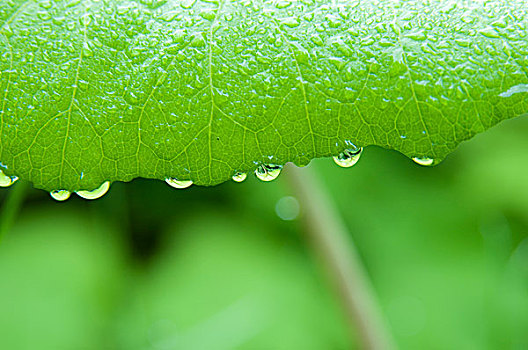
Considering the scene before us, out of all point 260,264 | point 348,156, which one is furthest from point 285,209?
point 348,156

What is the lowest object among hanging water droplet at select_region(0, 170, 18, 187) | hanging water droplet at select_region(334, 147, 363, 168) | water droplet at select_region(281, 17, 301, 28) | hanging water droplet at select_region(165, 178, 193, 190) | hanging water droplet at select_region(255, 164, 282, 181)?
hanging water droplet at select_region(0, 170, 18, 187)

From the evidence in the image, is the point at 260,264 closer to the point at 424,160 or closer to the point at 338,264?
the point at 338,264

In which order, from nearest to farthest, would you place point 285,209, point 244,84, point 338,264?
point 244,84
point 338,264
point 285,209

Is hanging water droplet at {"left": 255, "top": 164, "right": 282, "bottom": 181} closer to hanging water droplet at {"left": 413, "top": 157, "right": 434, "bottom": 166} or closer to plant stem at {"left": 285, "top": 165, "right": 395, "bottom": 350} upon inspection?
hanging water droplet at {"left": 413, "top": 157, "right": 434, "bottom": 166}

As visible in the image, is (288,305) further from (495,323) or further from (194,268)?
(495,323)

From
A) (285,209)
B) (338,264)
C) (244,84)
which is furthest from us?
(285,209)

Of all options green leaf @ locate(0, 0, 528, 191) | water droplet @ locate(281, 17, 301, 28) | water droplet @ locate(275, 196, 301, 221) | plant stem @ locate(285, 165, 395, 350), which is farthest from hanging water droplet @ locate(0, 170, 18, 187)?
water droplet @ locate(275, 196, 301, 221)

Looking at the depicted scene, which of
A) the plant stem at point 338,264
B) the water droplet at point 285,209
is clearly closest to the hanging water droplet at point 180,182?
the plant stem at point 338,264
